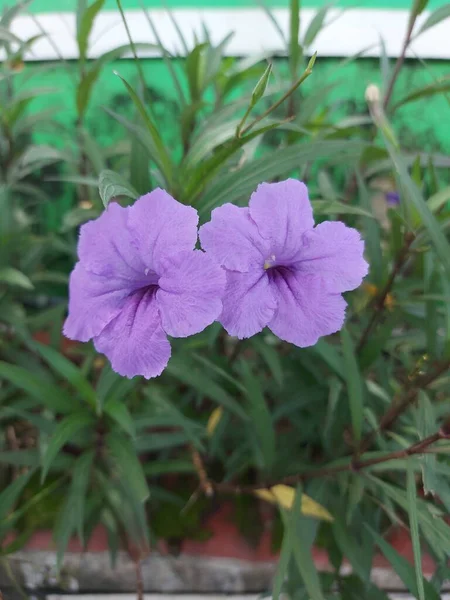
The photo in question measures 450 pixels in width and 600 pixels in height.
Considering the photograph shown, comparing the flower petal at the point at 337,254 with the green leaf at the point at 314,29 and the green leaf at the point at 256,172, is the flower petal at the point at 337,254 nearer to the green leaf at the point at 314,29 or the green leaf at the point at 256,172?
the green leaf at the point at 256,172

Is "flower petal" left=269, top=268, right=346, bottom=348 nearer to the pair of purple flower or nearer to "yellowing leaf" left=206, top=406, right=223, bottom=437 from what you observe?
the pair of purple flower

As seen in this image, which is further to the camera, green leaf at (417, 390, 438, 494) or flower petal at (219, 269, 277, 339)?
green leaf at (417, 390, 438, 494)

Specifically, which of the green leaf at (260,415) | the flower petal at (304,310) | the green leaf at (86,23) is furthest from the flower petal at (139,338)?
the green leaf at (86,23)

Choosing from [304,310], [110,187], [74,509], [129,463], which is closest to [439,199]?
[304,310]

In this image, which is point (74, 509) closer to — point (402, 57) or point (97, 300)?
point (97, 300)

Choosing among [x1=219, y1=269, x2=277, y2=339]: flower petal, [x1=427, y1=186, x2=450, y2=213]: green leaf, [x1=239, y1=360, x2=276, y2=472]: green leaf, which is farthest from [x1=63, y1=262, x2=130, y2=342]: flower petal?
[x1=427, y1=186, x2=450, y2=213]: green leaf

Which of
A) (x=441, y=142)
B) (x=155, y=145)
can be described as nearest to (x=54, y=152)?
(x=155, y=145)

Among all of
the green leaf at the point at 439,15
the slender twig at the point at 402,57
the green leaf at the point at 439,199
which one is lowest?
the green leaf at the point at 439,199

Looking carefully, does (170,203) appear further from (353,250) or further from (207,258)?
(353,250)
